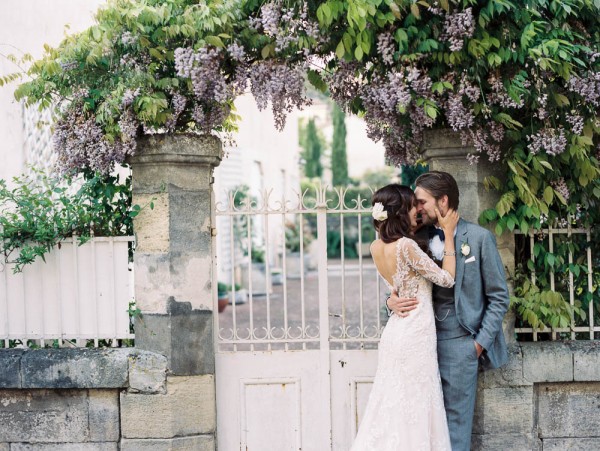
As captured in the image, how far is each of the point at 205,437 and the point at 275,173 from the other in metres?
16.2

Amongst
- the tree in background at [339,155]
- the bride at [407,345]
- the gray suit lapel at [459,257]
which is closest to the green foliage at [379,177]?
the tree in background at [339,155]

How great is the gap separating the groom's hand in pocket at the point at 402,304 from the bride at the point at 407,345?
0.03 metres

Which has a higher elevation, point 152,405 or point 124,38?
point 124,38

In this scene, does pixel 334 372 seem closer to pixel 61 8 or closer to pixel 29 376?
pixel 29 376

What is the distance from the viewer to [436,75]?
422 cm

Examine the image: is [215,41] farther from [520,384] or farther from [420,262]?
[520,384]

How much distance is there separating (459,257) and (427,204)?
1.20 ft

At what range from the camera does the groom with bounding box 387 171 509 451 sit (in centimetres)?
410

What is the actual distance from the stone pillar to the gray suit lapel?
167cm

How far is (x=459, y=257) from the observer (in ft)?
13.6

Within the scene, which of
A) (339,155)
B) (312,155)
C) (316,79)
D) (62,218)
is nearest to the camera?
(316,79)

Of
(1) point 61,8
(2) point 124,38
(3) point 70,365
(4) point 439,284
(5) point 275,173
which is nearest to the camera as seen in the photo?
(4) point 439,284

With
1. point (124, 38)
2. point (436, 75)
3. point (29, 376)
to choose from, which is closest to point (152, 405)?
point (29, 376)

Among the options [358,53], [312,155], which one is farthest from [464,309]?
[312,155]
